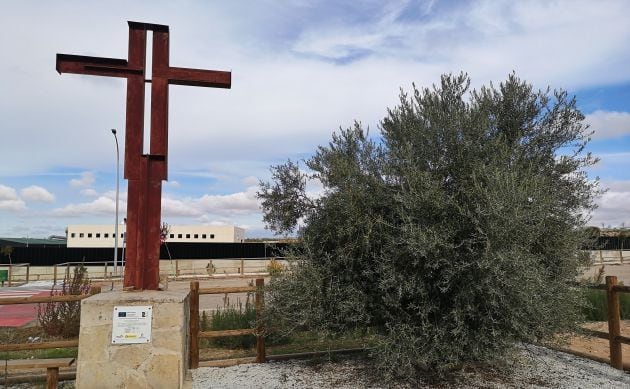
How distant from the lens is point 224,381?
6.57 meters

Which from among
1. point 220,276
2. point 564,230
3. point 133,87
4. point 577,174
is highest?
point 133,87

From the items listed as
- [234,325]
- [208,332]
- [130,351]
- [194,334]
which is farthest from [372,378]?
[234,325]

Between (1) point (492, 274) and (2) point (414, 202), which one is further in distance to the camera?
(2) point (414, 202)

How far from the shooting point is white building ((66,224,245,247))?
7825cm

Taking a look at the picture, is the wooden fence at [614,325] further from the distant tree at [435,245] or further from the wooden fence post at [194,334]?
the wooden fence post at [194,334]

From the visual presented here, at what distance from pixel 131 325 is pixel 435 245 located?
149 inches

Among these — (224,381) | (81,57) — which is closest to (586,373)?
(224,381)

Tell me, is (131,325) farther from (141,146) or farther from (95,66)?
(95,66)

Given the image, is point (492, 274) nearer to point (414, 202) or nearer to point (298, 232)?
point (414, 202)

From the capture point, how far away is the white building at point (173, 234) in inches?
3081

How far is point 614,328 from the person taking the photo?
7.13m

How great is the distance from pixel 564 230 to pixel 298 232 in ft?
13.5

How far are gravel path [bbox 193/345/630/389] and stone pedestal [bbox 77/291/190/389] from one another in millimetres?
515

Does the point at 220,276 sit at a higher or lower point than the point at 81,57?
lower
